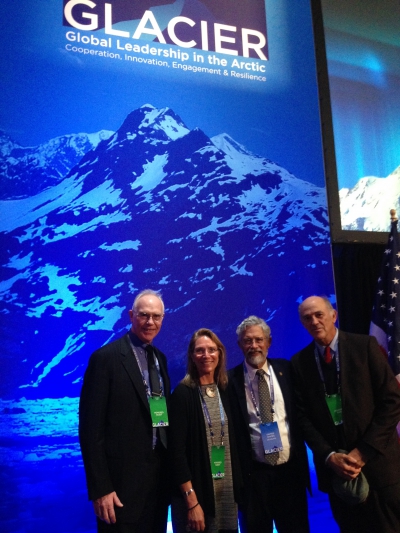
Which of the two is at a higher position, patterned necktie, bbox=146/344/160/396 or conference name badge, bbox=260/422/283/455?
patterned necktie, bbox=146/344/160/396

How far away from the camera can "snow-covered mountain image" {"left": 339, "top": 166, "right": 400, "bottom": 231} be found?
4.11 m

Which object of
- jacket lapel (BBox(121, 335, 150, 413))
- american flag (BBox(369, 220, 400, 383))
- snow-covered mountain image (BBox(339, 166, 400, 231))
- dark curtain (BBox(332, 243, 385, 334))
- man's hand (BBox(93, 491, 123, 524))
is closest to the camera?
man's hand (BBox(93, 491, 123, 524))

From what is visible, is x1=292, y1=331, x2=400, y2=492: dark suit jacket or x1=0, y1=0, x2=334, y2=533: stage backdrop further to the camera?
x1=0, y1=0, x2=334, y2=533: stage backdrop

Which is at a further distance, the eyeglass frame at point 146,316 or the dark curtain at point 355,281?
the dark curtain at point 355,281

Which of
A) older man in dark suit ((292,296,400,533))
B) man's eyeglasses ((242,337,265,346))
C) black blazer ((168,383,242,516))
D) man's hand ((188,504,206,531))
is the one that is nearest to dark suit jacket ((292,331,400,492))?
older man in dark suit ((292,296,400,533))

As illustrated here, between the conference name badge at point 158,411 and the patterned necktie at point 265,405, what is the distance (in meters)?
0.51

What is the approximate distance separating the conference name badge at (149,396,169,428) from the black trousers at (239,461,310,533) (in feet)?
1.74

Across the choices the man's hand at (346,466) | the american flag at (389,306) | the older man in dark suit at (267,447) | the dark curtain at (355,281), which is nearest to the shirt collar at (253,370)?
the older man in dark suit at (267,447)

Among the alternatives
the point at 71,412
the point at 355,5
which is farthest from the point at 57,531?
the point at 355,5

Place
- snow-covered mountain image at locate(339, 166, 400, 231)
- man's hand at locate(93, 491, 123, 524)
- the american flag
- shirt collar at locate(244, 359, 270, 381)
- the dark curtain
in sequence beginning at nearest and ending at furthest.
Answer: man's hand at locate(93, 491, 123, 524) < shirt collar at locate(244, 359, 270, 381) < the american flag < the dark curtain < snow-covered mountain image at locate(339, 166, 400, 231)

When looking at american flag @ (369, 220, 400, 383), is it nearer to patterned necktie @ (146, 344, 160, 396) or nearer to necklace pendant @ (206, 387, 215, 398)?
necklace pendant @ (206, 387, 215, 398)

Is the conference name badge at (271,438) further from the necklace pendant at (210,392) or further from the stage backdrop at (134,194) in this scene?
the stage backdrop at (134,194)

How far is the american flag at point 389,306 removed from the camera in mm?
3246

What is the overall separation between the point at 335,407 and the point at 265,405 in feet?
1.16
